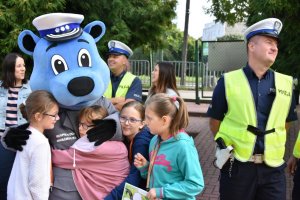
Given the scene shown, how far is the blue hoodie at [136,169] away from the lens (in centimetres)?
264

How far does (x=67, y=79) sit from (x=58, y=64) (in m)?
0.17

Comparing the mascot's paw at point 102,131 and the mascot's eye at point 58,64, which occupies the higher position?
the mascot's eye at point 58,64

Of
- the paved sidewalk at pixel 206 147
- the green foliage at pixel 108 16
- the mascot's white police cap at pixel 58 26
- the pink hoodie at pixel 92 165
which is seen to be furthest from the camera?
the green foliage at pixel 108 16

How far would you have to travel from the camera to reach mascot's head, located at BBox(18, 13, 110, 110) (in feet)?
8.92

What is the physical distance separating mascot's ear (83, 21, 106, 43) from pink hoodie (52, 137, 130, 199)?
921 millimetres

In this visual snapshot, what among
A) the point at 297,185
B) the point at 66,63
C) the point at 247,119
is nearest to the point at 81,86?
the point at 66,63

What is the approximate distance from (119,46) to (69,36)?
5.18 ft

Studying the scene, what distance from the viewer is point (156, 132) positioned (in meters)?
2.46

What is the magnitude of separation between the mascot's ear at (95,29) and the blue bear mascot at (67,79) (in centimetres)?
15

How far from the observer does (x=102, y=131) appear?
2666 millimetres

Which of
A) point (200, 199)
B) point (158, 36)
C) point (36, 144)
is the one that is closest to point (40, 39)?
point (36, 144)

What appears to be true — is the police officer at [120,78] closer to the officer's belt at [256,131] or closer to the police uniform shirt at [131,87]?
the police uniform shirt at [131,87]

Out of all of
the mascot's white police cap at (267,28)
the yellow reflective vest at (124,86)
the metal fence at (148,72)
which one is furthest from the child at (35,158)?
the metal fence at (148,72)

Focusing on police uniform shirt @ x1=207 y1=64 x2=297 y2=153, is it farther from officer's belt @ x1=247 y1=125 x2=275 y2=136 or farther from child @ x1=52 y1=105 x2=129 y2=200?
child @ x1=52 y1=105 x2=129 y2=200
